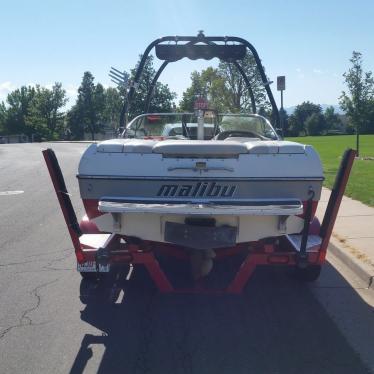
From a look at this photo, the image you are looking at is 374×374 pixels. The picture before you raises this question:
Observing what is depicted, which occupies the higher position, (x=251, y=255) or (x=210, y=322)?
(x=251, y=255)

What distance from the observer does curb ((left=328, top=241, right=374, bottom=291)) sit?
6.06m

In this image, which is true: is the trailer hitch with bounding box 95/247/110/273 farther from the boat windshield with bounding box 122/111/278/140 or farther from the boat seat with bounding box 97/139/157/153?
the boat windshield with bounding box 122/111/278/140

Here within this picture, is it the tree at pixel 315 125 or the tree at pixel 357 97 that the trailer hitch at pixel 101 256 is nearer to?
the tree at pixel 357 97

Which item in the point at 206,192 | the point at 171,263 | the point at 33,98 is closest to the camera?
the point at 206,192

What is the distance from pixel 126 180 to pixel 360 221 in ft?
17.3

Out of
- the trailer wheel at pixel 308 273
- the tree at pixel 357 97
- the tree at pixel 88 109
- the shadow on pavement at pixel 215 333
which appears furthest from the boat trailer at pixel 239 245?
the tree at pixel 88 109

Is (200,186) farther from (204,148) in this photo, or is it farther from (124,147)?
(124,147)

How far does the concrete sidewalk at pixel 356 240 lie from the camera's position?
6416 mm

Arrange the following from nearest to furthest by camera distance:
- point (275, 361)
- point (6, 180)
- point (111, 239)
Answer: point (275, 361), point (111, 239), point (6, 180)

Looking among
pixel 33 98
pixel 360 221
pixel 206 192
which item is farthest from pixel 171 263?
pixel 33 98

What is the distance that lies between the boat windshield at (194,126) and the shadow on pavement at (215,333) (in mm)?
1937

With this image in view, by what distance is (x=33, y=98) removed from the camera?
97.8 m

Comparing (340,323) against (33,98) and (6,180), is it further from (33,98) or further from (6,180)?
(33,98)

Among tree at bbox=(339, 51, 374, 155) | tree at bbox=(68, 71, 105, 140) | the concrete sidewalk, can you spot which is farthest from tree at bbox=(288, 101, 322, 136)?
the concrete sidewalk
